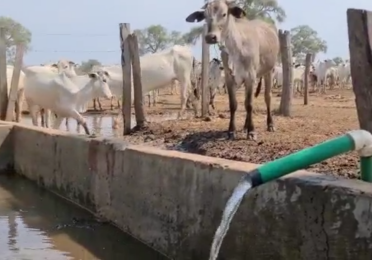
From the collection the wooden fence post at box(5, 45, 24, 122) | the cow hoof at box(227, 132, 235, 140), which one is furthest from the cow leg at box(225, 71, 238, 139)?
the wooden fence post at box(5, 45, 24, 122)

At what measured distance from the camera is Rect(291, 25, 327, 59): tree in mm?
77125

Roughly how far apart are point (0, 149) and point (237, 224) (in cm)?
707

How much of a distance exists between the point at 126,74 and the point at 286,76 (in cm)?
410

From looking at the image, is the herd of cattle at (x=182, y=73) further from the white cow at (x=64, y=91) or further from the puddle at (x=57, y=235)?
the puddle at (x=57, y=235)

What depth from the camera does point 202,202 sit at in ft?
17.8

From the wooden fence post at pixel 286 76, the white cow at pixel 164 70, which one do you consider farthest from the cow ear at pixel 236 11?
the white cow at pixel 164 70

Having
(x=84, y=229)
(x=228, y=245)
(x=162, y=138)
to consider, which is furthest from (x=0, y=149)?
(x=228, y=245)

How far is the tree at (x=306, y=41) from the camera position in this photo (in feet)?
253

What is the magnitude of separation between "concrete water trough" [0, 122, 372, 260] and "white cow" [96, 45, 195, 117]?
28.3 ft

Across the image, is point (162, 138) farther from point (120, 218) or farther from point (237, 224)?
point (237, 224)

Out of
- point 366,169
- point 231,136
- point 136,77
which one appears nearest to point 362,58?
point 366,169

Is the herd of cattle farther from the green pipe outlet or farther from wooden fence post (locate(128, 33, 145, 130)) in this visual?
the green pipe outlet

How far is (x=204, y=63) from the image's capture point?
14.0 m

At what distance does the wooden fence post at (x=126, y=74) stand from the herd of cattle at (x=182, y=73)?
1.22 metres
